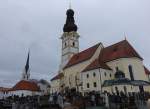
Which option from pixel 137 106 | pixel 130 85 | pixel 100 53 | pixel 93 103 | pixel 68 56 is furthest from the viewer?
pixel 68 56

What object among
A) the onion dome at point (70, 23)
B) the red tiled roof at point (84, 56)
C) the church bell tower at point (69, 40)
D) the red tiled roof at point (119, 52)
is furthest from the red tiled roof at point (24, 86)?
the red tiled roof at point (119, 52)

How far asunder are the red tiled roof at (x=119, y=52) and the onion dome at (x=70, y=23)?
1458 cm

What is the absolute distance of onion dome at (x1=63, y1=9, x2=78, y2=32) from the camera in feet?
173

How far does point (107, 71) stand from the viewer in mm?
35469

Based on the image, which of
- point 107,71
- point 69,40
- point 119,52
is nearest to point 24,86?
point 69,40

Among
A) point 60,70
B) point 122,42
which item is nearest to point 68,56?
point 60,70

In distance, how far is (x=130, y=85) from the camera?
103ft

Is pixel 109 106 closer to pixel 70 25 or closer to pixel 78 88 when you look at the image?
pixel 78 88

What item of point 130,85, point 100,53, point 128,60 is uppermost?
point 100,53

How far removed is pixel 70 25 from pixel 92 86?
2267cm

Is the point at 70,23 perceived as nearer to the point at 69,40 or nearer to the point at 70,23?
the point at 70,23

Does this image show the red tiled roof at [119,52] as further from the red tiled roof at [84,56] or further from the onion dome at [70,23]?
the onion dome at [70,23]

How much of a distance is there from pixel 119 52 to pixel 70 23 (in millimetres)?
21139

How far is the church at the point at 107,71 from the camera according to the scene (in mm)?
31750
